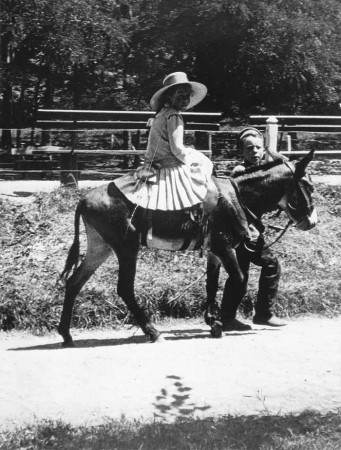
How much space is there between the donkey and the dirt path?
22.0 inches

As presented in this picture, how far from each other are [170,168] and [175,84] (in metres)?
0.79

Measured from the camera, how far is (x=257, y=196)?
8531 millimetres

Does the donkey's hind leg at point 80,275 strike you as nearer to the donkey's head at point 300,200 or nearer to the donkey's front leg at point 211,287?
the donkey's front leg at point 211,287

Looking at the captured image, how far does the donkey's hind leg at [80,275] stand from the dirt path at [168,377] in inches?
8.2

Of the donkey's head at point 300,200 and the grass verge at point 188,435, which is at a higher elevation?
the donkey's head at point 300,200

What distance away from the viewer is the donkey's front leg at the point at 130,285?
8141mm

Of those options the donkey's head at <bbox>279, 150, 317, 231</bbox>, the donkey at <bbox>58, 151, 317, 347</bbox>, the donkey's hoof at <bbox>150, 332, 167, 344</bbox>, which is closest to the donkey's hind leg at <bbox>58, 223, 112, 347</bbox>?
the donkey at <bbox>58, 151, 317, 347</bbox>

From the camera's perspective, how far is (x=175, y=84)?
8.07 meters

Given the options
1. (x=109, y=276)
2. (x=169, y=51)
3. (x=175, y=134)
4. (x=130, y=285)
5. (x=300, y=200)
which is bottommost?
(x=109, y=276)

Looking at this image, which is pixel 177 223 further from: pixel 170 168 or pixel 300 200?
pixel 300 200

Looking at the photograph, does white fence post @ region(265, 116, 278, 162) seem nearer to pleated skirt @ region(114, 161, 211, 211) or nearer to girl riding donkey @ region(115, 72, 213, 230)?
girl riding donkey @ region(115, 72, 213, 230)

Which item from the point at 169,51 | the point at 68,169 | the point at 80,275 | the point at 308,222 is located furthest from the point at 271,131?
the point at 80,275

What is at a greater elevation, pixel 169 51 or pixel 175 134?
pixel 169 51

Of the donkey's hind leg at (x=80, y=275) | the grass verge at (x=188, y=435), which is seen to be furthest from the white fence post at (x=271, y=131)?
the grass verge at (x=188, y=435)
